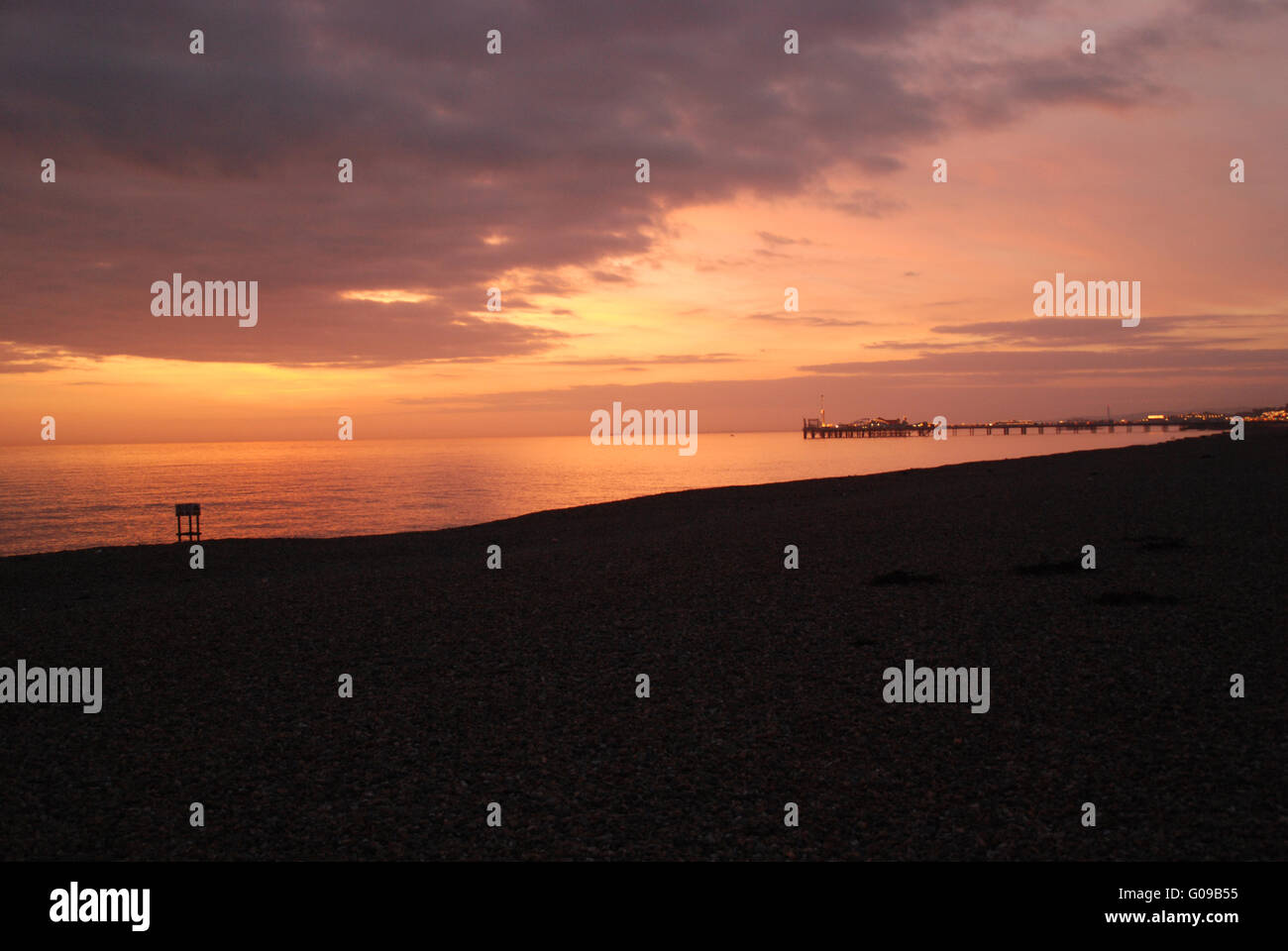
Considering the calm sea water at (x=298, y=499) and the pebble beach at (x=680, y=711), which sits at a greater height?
the calm sea water at (x=298, y=499)

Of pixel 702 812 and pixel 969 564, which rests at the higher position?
pixel 969 564

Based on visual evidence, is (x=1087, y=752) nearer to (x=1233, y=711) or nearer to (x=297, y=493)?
(x=1233, y=711)

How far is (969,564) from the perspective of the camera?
18.1 metres
